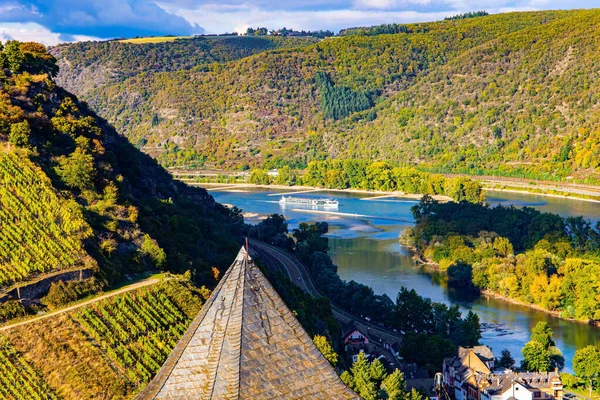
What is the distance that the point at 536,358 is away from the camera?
108 ft

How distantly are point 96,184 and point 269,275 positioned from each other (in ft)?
25.0

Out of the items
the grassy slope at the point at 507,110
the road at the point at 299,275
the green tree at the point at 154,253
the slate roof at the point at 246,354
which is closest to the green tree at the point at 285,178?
the grassy slope at the point at 507,110

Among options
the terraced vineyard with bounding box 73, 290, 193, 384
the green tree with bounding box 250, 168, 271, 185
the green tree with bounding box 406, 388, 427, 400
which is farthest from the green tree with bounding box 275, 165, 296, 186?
the terraced vineyard with bounding box 73, 290, 193, 384

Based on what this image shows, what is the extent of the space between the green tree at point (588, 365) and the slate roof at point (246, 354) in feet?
94.1

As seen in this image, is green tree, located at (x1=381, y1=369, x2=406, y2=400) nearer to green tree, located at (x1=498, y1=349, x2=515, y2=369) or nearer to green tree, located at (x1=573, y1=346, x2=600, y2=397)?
green tree, located at (x1=498, y1=349, x2=515, y2=369)

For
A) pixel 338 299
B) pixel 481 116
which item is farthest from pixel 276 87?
pixel 338 299

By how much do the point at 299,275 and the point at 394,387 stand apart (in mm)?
20062

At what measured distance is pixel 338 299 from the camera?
42.8 m

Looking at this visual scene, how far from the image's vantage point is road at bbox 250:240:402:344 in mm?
38188

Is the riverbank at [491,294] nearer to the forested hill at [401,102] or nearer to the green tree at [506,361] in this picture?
the green tree at [506,361]

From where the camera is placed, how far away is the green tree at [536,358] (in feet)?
108

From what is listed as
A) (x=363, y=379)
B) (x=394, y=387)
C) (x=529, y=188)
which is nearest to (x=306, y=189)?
(x=529, y=188)

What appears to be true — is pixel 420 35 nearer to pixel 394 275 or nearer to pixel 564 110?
pixel 564 110

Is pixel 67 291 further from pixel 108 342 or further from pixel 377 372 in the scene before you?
pixel 377 372
